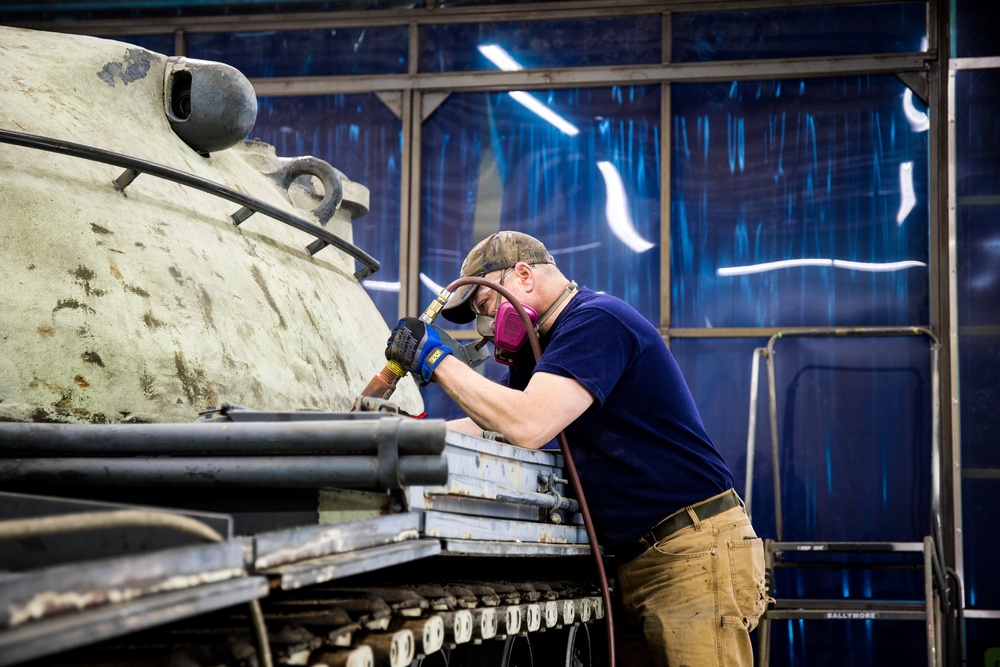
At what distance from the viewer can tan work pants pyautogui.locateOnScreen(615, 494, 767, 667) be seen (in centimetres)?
327

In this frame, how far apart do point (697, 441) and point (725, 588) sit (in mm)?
450

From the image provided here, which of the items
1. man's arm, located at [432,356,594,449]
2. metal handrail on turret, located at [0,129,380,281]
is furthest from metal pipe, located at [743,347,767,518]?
metal handrail on turret, located at [0,129,380,281]

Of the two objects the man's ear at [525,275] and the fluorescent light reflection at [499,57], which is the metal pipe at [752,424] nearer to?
the fluorescent light reflection at [499,57]

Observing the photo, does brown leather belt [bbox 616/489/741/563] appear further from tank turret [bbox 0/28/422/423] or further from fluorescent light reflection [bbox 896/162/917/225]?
fluorescent light reflection [bbox 896/162/917/225]

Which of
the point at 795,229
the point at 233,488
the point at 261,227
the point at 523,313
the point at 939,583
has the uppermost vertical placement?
the point at 795,229

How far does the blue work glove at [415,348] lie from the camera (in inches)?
117

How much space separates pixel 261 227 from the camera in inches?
126

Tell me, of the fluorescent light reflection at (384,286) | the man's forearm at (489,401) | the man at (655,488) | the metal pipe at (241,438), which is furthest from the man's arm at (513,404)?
the fluorescent light reflection at (384,286)

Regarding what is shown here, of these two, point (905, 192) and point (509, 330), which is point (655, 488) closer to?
point (509, 330)

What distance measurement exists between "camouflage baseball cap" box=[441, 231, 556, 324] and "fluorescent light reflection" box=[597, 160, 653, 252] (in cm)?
471

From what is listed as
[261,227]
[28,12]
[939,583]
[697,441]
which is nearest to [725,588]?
[697,441]

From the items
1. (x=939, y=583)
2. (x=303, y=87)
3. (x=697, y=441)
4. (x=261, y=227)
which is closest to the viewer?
(x=261, y=227)

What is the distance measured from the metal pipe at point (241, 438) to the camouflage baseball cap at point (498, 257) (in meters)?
1.60

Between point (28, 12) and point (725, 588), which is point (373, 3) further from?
point (725, 588)
